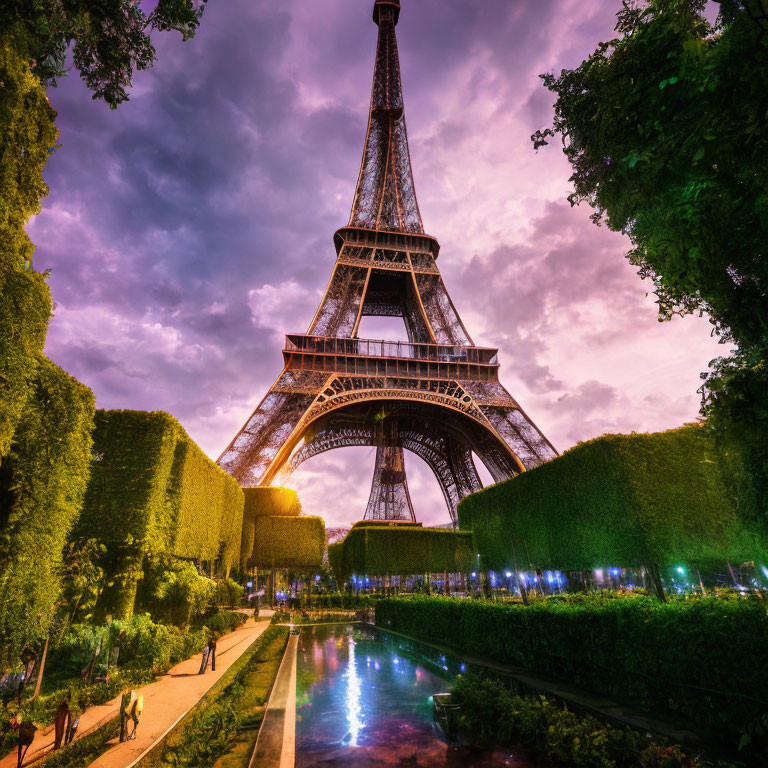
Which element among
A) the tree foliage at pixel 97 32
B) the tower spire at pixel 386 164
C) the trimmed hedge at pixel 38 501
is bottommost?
the trimmed hedge at pixel 38 501

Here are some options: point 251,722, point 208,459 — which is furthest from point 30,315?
point 208,459

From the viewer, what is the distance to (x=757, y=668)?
5.29m

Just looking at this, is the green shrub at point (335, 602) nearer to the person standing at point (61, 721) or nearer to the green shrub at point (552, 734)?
the green shrub at point (552, 734)

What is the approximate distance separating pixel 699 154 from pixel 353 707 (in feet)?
29.4

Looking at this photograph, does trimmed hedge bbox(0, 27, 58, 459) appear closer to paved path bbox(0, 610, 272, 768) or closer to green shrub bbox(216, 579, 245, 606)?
paved path bbox(0, 610, 272, 768)

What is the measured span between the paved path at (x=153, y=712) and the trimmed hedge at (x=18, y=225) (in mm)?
4032

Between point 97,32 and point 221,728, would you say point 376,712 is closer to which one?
point 221,728

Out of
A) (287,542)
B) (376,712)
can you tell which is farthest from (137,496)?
(287,542)

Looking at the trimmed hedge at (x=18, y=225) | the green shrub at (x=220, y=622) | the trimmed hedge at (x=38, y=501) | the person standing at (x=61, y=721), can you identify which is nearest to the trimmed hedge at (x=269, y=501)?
the green shrub at (x=220, y=622)

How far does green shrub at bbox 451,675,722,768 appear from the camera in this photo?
4.48m

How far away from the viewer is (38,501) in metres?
6.79

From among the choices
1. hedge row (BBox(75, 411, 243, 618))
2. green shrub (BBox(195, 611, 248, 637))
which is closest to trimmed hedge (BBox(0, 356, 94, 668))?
hedge row (BBox(75, 411, 243, 618))

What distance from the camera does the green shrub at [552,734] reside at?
4.48m

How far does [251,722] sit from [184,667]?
20.9 ft
